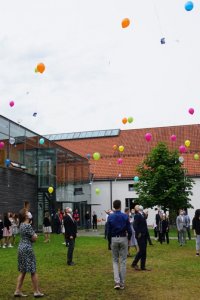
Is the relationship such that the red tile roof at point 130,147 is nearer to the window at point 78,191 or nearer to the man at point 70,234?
the window at point 78,191

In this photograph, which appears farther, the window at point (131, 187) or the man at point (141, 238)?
the window at point (131, 187)

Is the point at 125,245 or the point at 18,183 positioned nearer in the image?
the point at 125,245

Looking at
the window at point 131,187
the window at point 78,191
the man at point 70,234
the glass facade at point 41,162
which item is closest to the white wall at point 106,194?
the window at point 131,187

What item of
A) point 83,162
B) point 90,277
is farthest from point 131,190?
point 90,277

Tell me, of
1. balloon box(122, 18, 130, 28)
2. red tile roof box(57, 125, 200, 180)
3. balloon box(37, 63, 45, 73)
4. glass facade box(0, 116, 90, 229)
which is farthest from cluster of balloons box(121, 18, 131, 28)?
red tile roof box(57, 125, 200, 180)

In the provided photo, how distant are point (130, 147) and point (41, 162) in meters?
21.0

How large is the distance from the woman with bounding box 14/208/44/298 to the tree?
31.3 meters

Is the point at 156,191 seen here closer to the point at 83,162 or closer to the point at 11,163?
the point at 83,162

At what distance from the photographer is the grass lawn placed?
873cm

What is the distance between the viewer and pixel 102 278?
1078cm

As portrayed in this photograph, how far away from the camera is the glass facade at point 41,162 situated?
98.6 feet

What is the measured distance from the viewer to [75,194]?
139 ft

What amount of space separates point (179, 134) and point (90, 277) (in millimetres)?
44552

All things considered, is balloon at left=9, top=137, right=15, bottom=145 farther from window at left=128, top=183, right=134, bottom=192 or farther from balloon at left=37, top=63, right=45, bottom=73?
window at left=128, top=183, right=134, bottom=192
